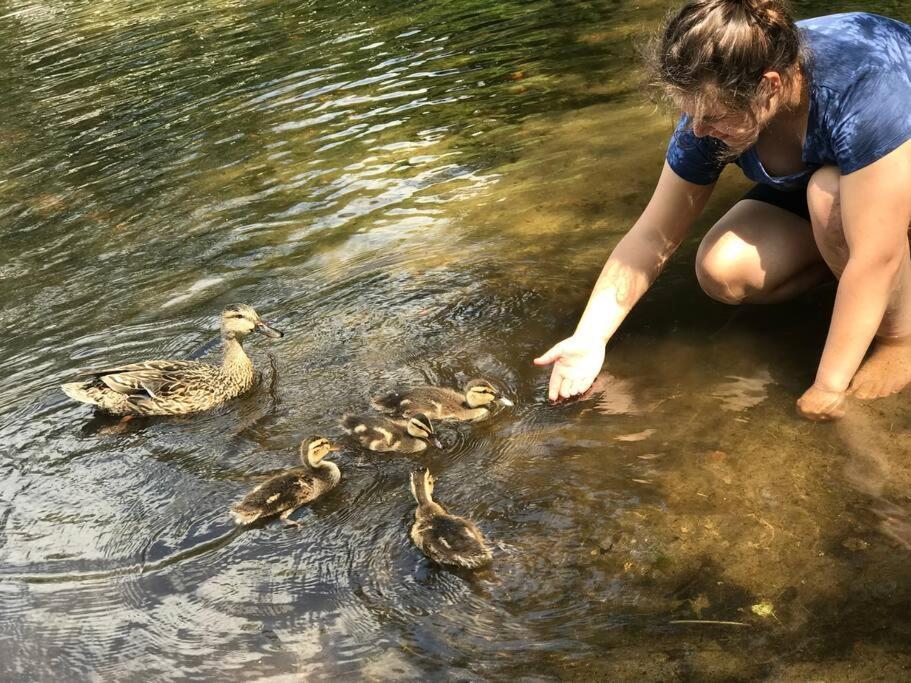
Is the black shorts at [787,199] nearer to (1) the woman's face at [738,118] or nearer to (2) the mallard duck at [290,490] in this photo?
(1) the woman's face at [738,118]

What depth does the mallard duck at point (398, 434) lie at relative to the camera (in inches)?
168

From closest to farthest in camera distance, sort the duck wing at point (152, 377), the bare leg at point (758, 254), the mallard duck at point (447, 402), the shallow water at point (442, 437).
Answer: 1. the shallow water at point (442, 437)
2. the bare leg at point (758, 254)
3. the mallard duck at point (447, 402)
4. the duck wing at point (152, 377)

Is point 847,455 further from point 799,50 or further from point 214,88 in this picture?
point 214,88

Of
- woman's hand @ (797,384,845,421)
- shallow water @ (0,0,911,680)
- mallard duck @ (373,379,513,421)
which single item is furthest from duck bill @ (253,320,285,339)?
woman's hand @ (797,384,845,421)

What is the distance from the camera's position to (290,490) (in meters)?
3.96

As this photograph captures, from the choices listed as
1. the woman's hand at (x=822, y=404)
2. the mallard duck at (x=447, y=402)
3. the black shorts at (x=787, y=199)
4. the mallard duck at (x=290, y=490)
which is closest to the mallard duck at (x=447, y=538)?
the mallard duck at (x=290, y=490)

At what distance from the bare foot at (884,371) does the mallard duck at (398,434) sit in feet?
6.07

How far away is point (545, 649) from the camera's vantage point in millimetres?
3049

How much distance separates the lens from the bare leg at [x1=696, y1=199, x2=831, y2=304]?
13.9 ft

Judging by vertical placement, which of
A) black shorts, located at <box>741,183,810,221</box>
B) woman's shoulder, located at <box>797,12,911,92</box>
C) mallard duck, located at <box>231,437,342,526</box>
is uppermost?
woman's shoulder, located at <box>797,12,911,92</box>

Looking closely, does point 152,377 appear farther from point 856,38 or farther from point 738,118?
point 856,38

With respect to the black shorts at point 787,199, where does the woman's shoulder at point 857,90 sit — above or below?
above

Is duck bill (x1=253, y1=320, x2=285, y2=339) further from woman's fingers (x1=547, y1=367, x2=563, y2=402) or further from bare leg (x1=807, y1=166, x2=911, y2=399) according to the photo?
bare leg (x1=807, y1=166, x2=911, y2=399)

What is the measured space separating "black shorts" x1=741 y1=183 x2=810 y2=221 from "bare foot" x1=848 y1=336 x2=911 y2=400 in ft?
2.25
